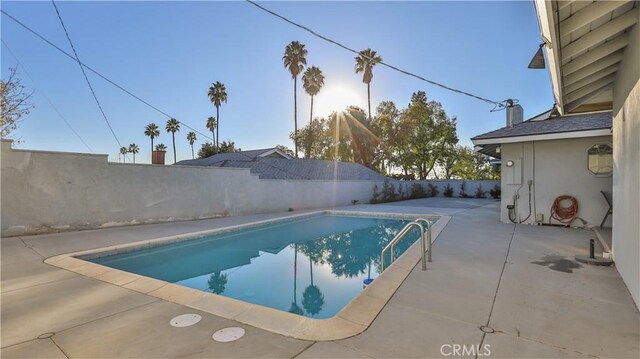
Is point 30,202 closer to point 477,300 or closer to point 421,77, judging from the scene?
point 477,300

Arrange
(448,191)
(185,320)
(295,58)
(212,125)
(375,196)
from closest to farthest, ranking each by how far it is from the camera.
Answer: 1. (185,320)
2. (375,196)
3. (448,191)
4. (295,58)
5. (212,125)

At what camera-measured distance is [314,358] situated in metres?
2.38

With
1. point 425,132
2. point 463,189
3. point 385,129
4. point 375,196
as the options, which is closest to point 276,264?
point 375,196

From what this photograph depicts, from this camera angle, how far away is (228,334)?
279 cm

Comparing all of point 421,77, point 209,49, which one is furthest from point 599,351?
point 209,49

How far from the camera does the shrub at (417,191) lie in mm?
25059

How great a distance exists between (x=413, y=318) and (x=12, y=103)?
19367 mm

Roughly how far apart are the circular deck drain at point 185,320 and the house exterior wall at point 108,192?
27.3 feet

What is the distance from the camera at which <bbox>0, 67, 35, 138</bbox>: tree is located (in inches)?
529

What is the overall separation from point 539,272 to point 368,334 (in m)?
3.49

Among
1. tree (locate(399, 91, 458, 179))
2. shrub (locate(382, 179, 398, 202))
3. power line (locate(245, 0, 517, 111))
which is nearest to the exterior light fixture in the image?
power line (locate(245, 0, 517, 111))

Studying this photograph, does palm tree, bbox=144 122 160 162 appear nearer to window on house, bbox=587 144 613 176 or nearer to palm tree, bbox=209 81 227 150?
palm tree, bbox=209 81 227 150

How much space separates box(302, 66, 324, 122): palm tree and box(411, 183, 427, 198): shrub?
1375 cm

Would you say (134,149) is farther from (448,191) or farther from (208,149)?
(448,191)
